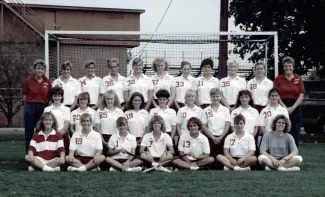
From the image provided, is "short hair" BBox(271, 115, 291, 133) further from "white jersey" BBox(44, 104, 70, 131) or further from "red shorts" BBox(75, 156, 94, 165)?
"white jersey" BBox(44, 104, 70, 131)

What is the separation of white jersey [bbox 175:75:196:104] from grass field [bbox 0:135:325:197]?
2099mm

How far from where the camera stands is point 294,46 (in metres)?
19.7

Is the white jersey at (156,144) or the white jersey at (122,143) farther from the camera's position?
the white jersey at (156,144)

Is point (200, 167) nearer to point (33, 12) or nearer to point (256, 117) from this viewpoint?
point (256, 117)

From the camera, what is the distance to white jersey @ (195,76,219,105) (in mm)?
10398

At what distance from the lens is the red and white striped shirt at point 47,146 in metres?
9.28

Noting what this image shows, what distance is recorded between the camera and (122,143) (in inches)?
372

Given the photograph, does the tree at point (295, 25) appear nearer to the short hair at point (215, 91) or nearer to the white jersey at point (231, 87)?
the white jersey at point (231, 87)

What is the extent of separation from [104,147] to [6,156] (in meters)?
3.14

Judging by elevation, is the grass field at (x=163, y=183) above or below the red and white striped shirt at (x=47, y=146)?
below

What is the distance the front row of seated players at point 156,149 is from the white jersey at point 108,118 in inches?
14.3

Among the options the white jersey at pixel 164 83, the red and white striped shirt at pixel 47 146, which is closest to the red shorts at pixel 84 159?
the red and white striped shirt at pixel 47 146

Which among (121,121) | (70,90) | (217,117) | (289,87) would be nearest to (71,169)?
(121,121)

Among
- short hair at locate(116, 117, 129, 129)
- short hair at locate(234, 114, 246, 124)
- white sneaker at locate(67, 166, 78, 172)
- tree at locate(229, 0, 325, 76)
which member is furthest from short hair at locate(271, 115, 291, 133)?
tree at locate(229, 0, 325, 76)
